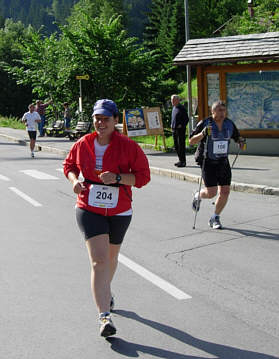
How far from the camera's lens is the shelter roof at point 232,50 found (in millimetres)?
→ 17025

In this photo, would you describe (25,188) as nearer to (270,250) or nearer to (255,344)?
(270,250)

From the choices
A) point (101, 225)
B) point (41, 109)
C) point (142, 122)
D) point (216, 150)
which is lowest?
point (101, 225)

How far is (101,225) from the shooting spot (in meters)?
4.68

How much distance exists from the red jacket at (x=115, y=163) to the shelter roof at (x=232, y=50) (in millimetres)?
12887

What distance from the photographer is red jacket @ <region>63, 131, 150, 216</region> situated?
15.5ft

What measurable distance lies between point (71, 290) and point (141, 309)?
87 cm

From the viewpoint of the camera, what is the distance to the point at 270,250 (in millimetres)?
7246

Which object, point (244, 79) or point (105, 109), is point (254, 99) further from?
point (105, 109)

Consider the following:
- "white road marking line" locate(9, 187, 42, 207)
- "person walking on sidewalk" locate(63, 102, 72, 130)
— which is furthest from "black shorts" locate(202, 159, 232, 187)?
"person walking on sidewalk" locate(63, 102, 72, 130)

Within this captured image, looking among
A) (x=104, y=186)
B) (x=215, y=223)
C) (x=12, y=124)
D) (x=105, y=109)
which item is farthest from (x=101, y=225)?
(x=12, y=124)

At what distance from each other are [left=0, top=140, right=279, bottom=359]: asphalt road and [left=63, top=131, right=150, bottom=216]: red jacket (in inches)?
39.3

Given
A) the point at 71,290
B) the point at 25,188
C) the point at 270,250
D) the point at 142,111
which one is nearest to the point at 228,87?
the point at 142,111

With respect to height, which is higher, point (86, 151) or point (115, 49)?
point (115, 49)

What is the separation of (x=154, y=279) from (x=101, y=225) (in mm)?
1655
